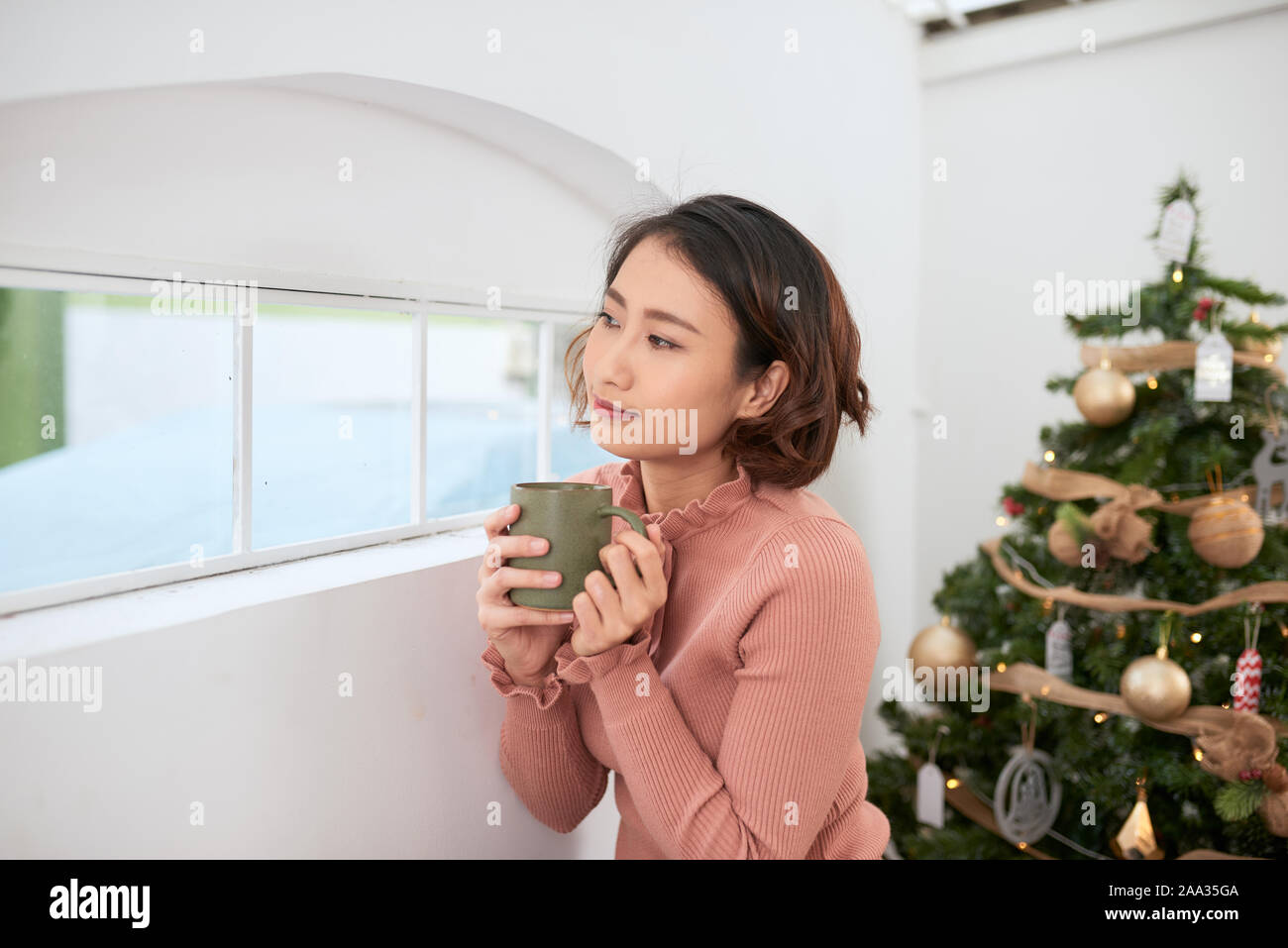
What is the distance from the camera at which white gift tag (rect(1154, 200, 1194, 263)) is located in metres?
1.88

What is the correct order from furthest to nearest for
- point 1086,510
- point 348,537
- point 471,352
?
point 1086,510 < point 471,352 < point 348,537

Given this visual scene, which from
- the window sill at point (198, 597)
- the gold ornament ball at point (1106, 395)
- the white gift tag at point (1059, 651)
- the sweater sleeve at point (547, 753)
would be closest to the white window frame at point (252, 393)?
the window sill at point (198, 597)

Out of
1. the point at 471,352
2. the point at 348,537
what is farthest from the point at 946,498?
the point at 348,537

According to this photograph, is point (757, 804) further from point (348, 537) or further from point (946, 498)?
point (946, 498)

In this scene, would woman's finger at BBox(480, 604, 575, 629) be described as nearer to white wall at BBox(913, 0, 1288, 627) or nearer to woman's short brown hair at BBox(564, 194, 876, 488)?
woman's short brown hair at BBox(564, 194, 876, 488)

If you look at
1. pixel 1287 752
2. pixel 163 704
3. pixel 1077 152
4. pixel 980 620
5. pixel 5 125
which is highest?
pixel 1077 152

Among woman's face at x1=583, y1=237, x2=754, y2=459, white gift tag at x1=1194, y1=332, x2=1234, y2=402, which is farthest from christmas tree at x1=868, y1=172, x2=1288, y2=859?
woman's face at x1=583, y1=237, x2=754, y2=459

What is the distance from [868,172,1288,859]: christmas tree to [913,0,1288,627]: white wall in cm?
37

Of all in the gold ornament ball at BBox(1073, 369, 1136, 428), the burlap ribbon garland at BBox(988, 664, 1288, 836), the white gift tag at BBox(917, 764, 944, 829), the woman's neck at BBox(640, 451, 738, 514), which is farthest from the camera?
the white gift tag at BBox(917, 764, 944, 829)

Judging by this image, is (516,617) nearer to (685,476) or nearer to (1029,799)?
(685,476)

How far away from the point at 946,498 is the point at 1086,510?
115 centimetres

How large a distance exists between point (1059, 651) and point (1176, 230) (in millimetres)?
910

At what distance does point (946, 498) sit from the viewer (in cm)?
313

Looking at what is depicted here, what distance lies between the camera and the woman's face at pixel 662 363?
99 cm
